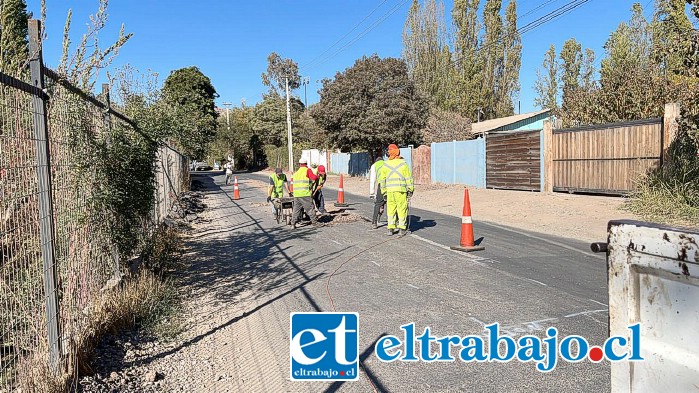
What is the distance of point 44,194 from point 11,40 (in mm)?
1383

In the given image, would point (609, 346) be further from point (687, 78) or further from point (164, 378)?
point (687, 78)

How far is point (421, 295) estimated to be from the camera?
20.2ft

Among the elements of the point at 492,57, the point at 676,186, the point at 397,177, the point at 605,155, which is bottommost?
the point at 676,186

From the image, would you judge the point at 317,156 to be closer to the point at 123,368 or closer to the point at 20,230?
the point at 123,368

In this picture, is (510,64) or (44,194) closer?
(44,194)

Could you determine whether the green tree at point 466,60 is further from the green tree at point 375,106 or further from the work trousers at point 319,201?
the work trousers at point 319,201

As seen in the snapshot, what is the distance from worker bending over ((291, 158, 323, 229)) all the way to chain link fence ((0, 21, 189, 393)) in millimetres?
6588

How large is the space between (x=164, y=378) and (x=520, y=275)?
4774 millimetres

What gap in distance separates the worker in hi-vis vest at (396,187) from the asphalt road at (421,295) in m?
0.44

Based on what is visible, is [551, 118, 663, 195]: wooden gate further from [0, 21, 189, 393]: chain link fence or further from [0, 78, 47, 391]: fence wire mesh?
[0, 78, 47, 391]: fence wire mesh

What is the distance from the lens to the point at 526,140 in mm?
18844

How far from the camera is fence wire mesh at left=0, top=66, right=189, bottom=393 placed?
3578mm

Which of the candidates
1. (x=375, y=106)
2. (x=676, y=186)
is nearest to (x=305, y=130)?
(x=375, y=106)

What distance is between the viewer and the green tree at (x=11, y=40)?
395cm
